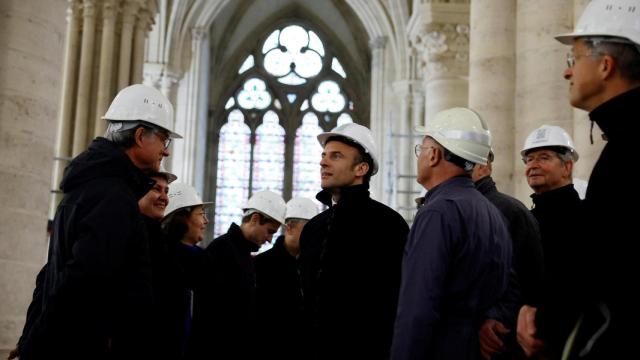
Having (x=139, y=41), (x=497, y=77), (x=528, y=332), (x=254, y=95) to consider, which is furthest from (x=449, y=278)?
(x=254, y=95)

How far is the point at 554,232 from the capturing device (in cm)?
455

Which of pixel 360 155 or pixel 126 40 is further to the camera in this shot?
pixel 126 40

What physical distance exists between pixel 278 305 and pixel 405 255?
3117 mm

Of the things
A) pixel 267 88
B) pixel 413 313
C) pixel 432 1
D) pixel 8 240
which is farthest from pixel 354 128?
pixel 267 88

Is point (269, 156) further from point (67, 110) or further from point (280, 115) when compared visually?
point (67, 110)

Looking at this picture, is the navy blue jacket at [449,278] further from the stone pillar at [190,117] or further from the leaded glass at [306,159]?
the leaded glass at [306,159]

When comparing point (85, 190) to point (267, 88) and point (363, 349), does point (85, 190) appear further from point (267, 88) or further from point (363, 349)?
point (267, 88)

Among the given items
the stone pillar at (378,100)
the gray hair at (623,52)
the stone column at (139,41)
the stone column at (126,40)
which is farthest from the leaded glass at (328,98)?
the gray hair at (623,52)

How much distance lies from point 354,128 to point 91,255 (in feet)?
6.00

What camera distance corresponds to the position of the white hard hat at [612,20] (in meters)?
2.97

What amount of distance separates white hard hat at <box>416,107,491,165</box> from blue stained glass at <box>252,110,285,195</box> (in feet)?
92.6

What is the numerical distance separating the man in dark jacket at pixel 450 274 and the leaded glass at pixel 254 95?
29.4m

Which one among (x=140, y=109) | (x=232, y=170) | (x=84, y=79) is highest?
(x=84, y=79)

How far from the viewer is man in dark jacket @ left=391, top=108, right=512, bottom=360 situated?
11.3ft
